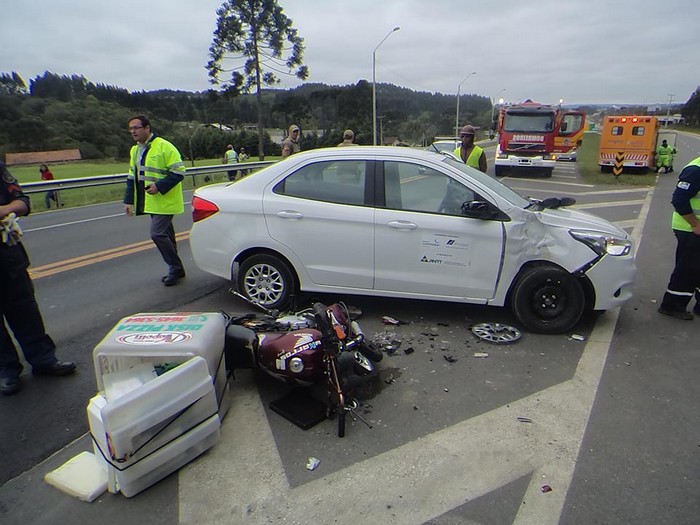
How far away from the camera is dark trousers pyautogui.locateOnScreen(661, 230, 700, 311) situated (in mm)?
4590

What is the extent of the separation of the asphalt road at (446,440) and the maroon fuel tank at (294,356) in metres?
0.30

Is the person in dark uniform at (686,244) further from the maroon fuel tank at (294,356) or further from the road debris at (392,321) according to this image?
the maroon fuel tank at (294,356)

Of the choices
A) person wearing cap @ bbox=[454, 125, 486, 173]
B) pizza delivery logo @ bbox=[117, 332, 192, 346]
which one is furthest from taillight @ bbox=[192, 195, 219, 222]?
person wearing cap @ bbox=[454, 125, 486, 173]

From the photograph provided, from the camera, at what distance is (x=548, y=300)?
171 inches

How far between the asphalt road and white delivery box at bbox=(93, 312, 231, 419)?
438 mm

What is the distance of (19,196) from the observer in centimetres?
349

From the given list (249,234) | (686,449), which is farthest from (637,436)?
(249,234)

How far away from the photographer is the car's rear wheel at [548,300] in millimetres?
4254

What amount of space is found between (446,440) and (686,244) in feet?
11.1

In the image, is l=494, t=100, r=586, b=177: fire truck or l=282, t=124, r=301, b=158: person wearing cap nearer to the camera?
l=282, t=124, r=301, b=158: person wearing cap

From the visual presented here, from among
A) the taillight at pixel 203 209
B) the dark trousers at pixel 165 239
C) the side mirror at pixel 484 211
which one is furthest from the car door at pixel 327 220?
the dark trousers at pixel 165 239

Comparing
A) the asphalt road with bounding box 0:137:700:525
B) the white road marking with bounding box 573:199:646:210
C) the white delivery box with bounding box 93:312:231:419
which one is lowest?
the asphalt road with bounding box 0:137:700:525

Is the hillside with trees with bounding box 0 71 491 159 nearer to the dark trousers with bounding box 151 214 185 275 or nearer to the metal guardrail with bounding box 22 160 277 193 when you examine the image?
the metal guardrail with bounding box 22 160 277 193

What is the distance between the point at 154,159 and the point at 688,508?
221 inches
